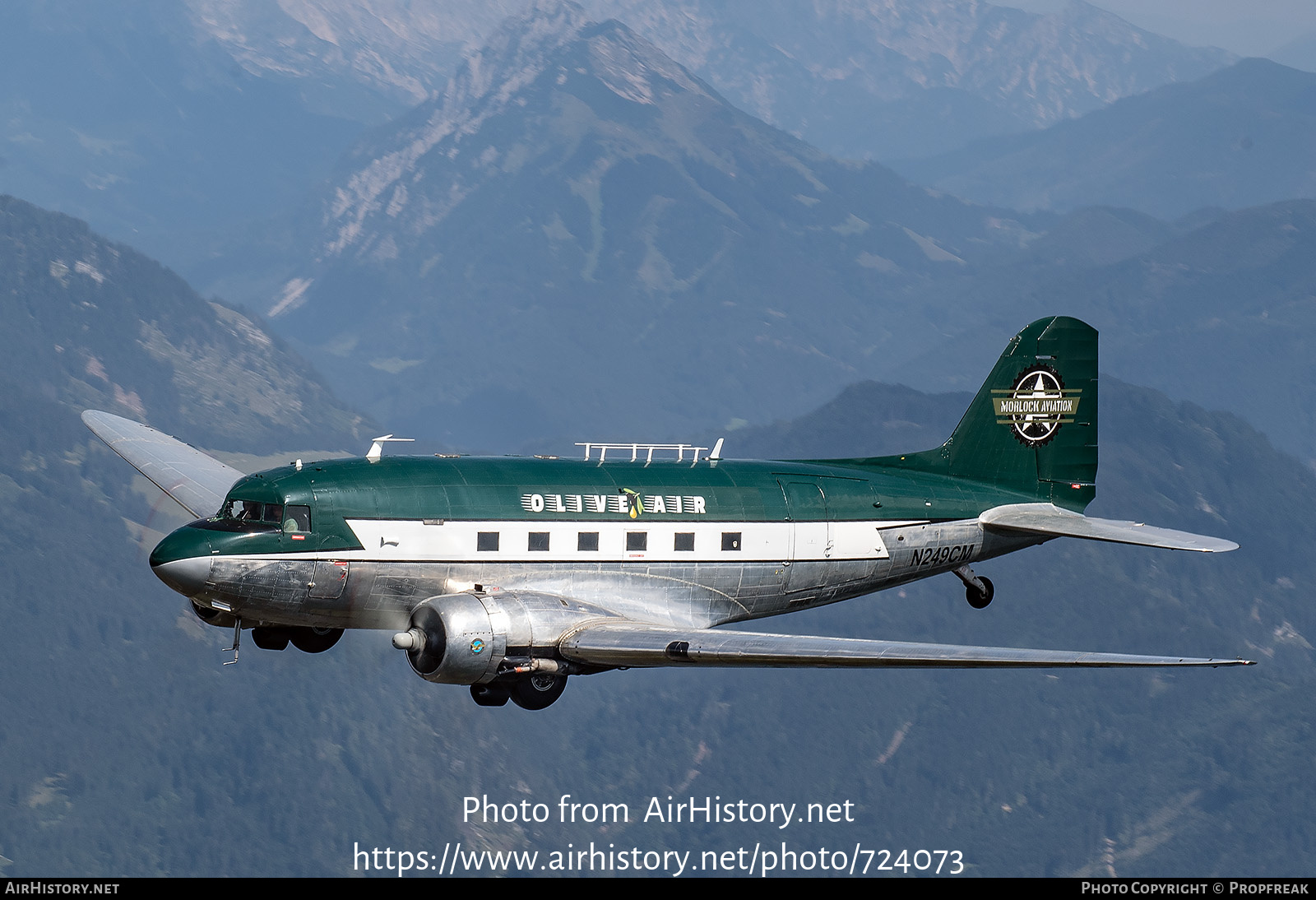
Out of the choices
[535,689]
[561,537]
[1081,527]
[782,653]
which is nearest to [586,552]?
[561,537]

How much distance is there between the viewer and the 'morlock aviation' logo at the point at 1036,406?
49406mm

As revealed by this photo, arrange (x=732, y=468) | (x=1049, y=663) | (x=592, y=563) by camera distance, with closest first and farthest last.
Result: (x=1049, y=663) < (x=592, y=563) < (x=732, y=468)

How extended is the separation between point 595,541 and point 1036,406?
17.0 metres

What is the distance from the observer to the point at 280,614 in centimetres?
3772

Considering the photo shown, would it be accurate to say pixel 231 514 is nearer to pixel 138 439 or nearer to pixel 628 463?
pixel 628 463

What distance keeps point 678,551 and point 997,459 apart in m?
13.0

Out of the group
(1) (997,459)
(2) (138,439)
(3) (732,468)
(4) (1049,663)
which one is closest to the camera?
(4) (1049,663)

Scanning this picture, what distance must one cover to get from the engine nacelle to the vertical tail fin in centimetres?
1765

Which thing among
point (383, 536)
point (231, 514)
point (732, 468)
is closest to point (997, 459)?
point (732, 468)

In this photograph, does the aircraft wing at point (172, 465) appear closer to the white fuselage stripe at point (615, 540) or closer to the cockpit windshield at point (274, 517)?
the cockpit windshield at point (274, 517)

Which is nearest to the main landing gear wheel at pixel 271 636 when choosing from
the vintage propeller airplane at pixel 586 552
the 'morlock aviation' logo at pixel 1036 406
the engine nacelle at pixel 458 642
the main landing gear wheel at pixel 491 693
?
the vintage propeller airplane at pixel 586 552

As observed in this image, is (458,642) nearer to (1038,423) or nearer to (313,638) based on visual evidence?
(313,638)

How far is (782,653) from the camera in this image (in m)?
35.4

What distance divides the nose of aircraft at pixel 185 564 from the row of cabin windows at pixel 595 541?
21.2 ft
